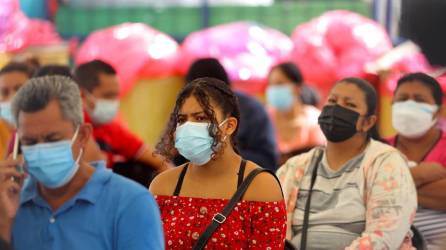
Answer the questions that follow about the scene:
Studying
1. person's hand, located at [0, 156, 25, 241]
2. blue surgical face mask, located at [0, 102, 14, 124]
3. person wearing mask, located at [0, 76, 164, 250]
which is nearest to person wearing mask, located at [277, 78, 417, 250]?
person wearing mask, located at [0, 76, 164, 250]

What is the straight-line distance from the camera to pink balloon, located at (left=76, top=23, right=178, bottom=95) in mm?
8156

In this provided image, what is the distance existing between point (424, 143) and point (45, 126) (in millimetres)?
2266

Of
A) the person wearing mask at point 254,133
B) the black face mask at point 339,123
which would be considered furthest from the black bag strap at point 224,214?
the person wearing mask at point 254,133

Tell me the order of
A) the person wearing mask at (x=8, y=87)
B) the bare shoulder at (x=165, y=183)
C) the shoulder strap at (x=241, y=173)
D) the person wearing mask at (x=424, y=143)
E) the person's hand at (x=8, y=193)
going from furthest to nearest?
the person wearing mask at (x=8, y=87), the person wearing mask at (x=424, y=143), the bare shoulder at (x=165, y=183), the shoulder strap at (x=241, y=173), the person's hand at (x=8, y=193)

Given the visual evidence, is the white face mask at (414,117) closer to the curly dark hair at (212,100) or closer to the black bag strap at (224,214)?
the curly dark hair at (212,100)

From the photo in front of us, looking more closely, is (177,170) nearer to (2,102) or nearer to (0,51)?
(2,102)

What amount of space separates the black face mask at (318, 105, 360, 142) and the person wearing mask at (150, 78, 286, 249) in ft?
2.23

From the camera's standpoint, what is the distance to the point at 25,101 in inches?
107

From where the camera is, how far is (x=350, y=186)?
376cm

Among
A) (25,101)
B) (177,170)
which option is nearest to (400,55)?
(177,170)

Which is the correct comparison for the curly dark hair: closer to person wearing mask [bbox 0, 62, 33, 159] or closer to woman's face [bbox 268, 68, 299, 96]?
person wearing mask [bbox 0, 62, 33, 159]

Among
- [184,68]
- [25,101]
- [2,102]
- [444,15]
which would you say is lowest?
[184,68]

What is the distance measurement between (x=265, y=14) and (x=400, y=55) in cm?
223

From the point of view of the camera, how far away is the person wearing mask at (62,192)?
2613 millimetres
